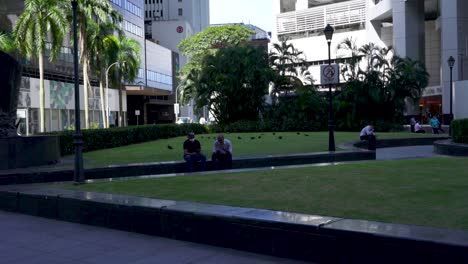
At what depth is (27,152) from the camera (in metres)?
15.3

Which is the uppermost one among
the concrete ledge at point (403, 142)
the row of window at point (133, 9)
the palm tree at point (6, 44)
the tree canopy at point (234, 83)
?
the row of window at point (133, 9)

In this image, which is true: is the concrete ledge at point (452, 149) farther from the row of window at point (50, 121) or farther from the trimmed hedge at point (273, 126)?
the row of window at point (50, 121)

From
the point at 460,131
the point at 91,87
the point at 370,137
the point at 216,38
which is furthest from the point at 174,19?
the point at 460,131

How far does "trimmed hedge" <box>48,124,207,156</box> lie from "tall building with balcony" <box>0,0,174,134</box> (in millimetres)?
8236

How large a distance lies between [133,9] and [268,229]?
254ft

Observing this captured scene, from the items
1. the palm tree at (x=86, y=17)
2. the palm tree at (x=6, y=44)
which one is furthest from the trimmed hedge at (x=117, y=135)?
the palm tree at (x=6, y=44)

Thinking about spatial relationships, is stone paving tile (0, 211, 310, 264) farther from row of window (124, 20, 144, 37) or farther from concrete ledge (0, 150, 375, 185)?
row of window (124, 20, 144, 37)

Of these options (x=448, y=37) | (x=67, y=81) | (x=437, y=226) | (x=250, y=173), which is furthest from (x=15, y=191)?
(x=67, y=81)

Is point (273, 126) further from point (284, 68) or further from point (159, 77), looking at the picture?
point (159, 77)

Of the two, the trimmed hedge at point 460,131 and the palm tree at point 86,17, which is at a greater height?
the palm tree at point 86,17

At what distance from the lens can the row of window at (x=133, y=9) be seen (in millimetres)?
77306

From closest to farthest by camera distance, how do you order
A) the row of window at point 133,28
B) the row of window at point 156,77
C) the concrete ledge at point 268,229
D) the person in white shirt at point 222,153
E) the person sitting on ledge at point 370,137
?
the concrete ledge at point 268,229, the person in white shirt at point 222,153, the person sitting on ledge at point 370,137, the row of window at point 133,28, the row of window at point 156,77

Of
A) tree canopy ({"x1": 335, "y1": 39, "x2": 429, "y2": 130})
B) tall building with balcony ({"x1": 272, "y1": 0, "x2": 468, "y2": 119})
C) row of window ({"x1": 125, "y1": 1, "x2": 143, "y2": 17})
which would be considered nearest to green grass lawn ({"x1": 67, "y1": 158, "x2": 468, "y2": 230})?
tree canopy ({"x1": 335, "y1": 39, "x2": 429, "y2": 130})

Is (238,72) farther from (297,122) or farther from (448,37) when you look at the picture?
(448,37)
